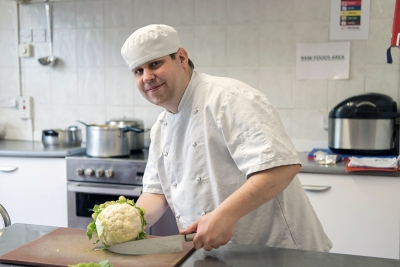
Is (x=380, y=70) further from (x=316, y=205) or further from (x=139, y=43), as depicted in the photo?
(x=139, y=43)

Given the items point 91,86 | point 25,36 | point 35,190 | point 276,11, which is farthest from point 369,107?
point 25,36

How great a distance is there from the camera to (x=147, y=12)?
116 inches

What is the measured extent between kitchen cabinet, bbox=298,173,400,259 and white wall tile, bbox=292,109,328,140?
0.52m

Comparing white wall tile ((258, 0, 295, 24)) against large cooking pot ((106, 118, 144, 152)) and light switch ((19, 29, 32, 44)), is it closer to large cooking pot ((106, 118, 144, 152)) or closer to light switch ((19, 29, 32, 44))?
large cooking pot ((106, 118, 144, 152))

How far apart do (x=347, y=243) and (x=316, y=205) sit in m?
0.22

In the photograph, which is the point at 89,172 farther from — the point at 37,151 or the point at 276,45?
the point at 276,45

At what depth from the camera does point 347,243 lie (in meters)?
2.23

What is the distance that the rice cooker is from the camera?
7.84 ft

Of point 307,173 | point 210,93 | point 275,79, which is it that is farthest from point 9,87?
point 210,93

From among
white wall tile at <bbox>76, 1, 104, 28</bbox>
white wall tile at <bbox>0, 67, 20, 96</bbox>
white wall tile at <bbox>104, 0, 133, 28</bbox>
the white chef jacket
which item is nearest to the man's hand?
the white chef jacket

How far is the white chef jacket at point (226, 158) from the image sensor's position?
1256 millimetres

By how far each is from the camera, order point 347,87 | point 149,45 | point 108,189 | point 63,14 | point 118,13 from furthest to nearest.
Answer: point 63,14, point 118,13, point 347,87, point 108,189, point 149,45

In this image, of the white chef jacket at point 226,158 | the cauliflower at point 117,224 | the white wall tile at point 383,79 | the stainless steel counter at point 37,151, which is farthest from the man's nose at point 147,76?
the white wall tile at point 383,79

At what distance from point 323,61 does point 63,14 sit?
1667 mm
